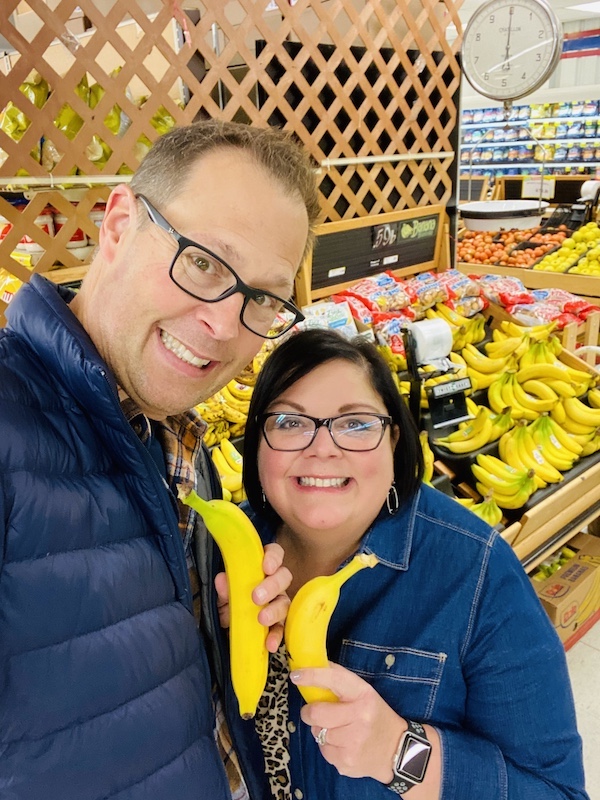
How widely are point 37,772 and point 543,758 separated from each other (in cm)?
84

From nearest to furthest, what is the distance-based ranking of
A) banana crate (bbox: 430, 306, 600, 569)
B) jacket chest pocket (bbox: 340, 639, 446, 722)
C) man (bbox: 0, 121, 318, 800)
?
man (bbox: 0, 121, 318, 800)
jacket chest pocket (bbox: 340, 639, 446, 722)
banana crate (bbox: 430, 306, 600, 569)

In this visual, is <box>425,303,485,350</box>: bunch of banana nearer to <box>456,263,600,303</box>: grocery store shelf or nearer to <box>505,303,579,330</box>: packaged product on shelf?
<box>505,303,579,330</box>: packaged product on shelf

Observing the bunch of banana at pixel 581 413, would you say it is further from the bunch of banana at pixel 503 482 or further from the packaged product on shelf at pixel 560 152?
the packaged product on shelf at pixel 560 152

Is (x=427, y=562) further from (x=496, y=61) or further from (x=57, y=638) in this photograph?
(x=496, y=61)

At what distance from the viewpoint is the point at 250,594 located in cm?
107

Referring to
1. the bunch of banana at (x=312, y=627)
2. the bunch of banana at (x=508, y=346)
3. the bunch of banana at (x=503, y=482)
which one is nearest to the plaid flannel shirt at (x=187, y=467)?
the bunch of banana at (x=312, y=627)

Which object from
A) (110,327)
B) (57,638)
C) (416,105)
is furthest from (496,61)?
(57,638)

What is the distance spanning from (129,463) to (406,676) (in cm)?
67

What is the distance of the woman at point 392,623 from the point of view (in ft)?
3.36

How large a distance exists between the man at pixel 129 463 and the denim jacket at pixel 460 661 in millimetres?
245

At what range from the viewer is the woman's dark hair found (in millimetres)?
1325

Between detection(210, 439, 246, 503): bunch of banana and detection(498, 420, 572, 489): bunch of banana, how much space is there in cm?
126

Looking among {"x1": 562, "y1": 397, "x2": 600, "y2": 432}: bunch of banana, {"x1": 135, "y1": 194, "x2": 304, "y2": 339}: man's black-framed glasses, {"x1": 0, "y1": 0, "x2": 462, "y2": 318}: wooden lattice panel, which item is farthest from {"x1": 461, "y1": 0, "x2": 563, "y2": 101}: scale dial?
{"x1": 135, "y1": 194, "x2": 304, "y2": 339}: man's black-framed glasses

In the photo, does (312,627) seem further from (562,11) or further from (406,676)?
(562,11)
